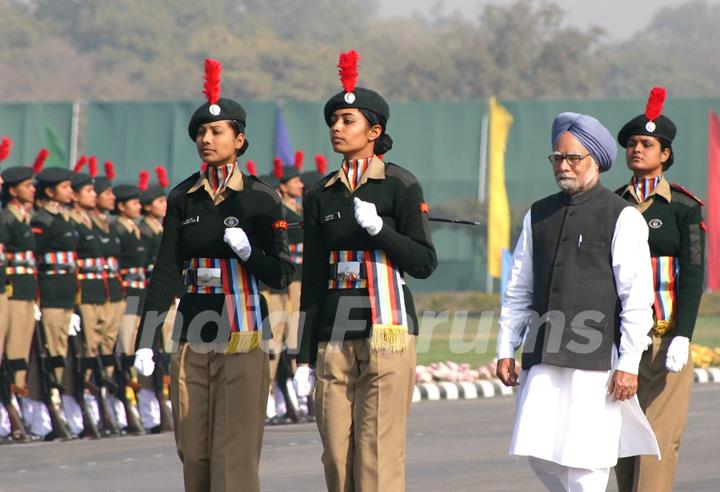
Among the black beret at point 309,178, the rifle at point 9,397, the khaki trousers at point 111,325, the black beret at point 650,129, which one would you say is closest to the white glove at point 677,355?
the black beret at point 650,129

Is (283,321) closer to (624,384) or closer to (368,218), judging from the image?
(368,218)

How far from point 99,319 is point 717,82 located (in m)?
87.0

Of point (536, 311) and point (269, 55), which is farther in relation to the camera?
point (269, 55)

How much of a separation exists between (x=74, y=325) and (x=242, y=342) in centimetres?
664

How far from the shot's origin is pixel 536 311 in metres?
8.25

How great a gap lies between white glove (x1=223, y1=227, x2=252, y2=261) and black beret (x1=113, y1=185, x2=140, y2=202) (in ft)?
25.4

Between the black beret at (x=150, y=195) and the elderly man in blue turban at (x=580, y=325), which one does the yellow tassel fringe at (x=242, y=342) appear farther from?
the black beret at (x=150, y=195)

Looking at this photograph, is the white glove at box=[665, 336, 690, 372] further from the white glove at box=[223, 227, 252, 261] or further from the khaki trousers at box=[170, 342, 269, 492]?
the white glove at box=[223, 227, 252, 261]

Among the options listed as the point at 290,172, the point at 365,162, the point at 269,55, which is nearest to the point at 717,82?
the point at 269,55

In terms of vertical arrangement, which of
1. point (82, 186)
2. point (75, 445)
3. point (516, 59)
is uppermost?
point (516, 59)

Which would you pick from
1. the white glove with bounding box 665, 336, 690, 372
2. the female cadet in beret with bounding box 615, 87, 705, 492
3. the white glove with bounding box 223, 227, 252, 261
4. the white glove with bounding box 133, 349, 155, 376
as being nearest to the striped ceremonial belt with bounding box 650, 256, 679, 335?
the female cadet in beret with bounding box 615, 87, 705, 492

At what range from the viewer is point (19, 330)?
14852mm

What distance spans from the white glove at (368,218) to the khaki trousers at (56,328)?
716cm

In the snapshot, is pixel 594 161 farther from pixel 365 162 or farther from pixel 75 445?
pixel 75 445
